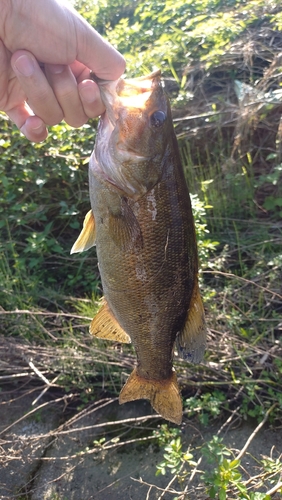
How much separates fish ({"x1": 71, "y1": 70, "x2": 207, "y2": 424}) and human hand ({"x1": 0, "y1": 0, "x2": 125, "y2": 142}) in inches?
4.1

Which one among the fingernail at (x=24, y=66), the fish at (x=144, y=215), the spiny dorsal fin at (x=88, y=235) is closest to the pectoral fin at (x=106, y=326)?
the fish at (x=144, y=215)

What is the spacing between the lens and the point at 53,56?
1742mm

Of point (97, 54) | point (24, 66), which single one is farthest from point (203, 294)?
point (24, 66)

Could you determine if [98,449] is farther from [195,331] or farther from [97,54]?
[97,54]

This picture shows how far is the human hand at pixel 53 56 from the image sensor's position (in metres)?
1.66

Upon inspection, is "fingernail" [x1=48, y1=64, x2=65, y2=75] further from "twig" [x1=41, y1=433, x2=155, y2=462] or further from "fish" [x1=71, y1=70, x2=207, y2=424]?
"twig" [x1=41, y1=433, x2=155, y2=462]

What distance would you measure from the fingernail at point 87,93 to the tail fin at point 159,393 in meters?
1.32

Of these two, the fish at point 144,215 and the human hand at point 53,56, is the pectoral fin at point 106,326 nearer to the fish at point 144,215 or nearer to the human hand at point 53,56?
the fish at point 144,215

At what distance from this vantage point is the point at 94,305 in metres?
3.22

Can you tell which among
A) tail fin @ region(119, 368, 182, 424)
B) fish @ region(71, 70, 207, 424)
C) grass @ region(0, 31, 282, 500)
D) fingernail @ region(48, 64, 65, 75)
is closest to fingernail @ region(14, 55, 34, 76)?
fingernail @ region(48, 64, 65, 75)

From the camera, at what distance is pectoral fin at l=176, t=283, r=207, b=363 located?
69.0 inches

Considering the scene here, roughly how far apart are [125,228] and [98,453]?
1.81 m

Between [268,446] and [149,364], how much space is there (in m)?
1.25

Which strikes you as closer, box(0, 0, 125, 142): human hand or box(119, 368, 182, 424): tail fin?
box(0, 0, 125, 142): human hand
